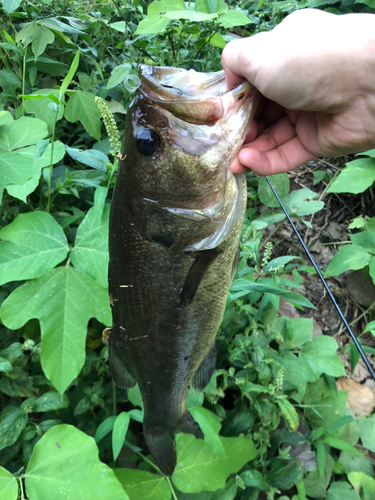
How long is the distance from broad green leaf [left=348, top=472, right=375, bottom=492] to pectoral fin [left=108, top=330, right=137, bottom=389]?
1309 millimetres

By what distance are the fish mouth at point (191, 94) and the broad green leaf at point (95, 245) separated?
683 mm

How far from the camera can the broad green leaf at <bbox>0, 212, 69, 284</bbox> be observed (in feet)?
4.40

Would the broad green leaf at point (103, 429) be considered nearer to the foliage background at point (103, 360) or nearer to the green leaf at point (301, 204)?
the foliage background at point (103, 360)

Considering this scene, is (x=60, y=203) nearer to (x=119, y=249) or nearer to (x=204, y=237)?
(x=119, y=249)

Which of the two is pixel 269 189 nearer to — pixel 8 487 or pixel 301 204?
pixel 301 204

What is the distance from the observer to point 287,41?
2.85ft

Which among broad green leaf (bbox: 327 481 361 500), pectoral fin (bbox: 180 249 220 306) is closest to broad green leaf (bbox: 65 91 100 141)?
pectoral fin (bbox: 180 249 220 306)

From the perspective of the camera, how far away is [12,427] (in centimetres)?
130

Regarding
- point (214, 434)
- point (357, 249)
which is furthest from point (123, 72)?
point (214, 434)

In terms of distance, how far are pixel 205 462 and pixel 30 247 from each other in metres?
1.15

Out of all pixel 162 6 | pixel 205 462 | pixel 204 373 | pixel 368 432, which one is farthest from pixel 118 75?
pixel 368 432

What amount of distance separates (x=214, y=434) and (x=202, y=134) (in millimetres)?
1078

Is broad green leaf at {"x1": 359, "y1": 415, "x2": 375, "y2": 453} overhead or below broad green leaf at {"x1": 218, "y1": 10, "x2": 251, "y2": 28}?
below

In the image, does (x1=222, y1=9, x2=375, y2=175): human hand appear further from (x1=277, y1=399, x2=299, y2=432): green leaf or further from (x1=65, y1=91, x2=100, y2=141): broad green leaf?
(x1=65, y1=91, x2=100, y2=141): broad green leaf
